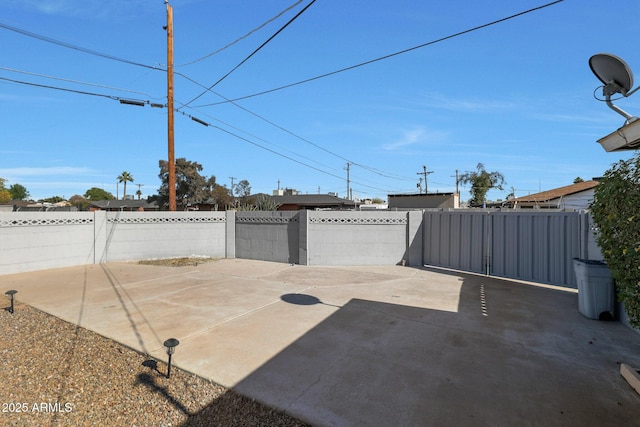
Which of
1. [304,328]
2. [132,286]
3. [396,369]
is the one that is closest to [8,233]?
[132,286]

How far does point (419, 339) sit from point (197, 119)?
38.3 feet

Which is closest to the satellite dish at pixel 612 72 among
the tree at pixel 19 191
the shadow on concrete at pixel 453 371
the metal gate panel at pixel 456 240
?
the shadow on concrete at pixel 453 371

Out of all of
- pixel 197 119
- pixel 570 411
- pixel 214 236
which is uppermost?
pixel 197 119

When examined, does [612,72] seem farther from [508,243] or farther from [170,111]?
[170,111]

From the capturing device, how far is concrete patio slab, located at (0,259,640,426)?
2666 millimetres

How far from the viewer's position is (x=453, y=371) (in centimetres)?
321

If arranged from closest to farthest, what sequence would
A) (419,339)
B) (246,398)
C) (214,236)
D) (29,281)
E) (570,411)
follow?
(570,411) → (246,398) → (419,339) → (29,281) → (214,236)

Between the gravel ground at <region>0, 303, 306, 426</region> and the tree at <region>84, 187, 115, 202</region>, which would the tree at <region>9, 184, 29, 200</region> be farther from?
the gravel ground at <region>0, 303, 306, 426</region>

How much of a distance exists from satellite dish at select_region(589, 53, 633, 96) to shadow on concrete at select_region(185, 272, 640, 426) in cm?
311

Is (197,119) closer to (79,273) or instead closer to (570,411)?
(79,273)

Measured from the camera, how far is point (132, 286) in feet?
22.5

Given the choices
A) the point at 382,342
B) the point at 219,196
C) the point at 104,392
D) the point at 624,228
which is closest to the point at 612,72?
the point at 624,228

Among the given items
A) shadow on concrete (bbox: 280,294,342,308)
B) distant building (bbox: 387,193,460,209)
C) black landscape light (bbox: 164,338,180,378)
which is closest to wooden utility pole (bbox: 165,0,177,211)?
shadow on concrete (bbox: 280,294,342,308)

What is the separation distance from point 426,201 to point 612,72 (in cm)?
2170
